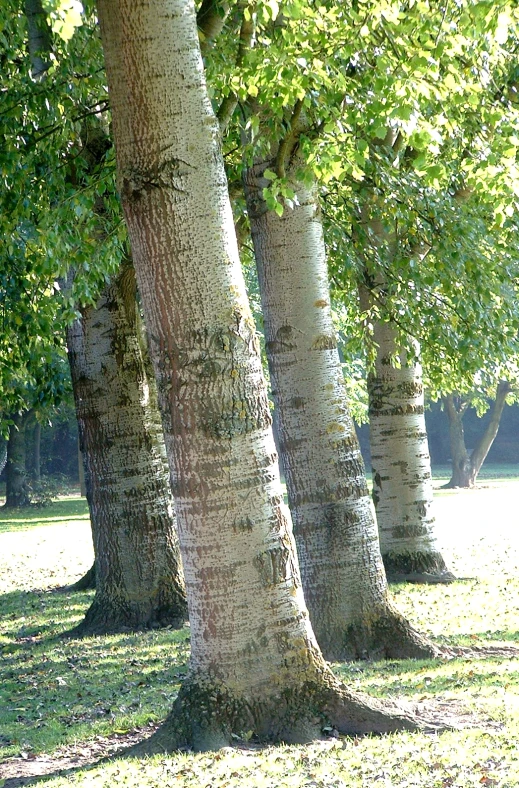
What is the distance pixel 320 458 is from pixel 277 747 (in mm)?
3319

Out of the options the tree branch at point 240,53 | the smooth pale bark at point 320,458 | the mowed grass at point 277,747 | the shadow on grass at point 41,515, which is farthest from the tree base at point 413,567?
the shadow on grass at point 41,515

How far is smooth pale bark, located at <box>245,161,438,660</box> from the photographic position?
324 inches

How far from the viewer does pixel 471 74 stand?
367 inches

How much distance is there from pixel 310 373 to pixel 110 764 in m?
3.85

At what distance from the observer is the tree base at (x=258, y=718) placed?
5402mm

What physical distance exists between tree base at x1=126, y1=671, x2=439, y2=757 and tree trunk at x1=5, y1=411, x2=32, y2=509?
A: 101ft

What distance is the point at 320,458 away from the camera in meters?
8.31

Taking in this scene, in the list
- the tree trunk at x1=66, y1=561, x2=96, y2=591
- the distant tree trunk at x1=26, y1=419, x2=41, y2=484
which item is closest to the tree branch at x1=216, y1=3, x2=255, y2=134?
the tree trunk at x1=66, y1=561, x2=96, y2=591

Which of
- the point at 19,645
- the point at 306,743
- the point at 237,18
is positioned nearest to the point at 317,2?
the point at 237,18

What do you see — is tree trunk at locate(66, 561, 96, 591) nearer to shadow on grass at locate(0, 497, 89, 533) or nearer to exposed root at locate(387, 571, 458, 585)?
exposed root at locate(387, 571, 458, 585)

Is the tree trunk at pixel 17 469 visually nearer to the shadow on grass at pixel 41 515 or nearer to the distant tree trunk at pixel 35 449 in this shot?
the shadow on grass at pixel 41 515

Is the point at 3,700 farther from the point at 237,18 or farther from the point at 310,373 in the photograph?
the point at 237,18

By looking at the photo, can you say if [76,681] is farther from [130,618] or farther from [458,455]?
[458,455]

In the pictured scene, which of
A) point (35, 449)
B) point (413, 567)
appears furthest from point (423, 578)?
point (35, 449)
